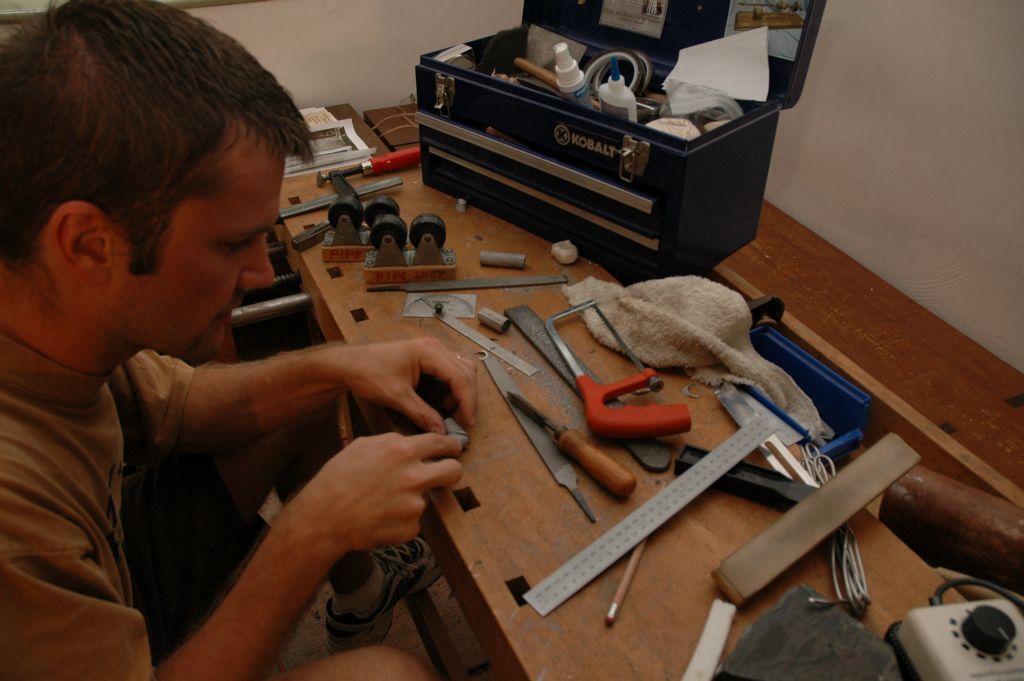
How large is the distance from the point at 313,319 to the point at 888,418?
3.62ft

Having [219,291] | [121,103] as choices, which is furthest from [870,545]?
[121,103]

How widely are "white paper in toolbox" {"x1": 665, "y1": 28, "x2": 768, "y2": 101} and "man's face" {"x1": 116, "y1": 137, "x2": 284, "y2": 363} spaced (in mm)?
846

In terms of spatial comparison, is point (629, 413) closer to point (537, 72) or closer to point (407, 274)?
point (407, 274)

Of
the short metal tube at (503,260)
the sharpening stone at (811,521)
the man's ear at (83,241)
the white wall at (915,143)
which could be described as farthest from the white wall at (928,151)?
the man's ear at (83,241)

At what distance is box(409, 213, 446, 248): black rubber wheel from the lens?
1.21 meters

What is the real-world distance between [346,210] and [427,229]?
→ 0.17m

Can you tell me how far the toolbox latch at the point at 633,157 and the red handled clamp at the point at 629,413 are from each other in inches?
13.2

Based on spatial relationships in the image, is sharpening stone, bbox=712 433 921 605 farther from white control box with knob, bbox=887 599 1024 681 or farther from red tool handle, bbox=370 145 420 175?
red tool handle, bbox=370 145 420 175

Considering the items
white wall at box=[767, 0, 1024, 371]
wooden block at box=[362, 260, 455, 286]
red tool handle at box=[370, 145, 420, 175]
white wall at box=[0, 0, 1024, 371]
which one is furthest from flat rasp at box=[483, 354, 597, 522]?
white wall at box=[0, 0, 1024, 371]

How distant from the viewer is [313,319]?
59.4 inches

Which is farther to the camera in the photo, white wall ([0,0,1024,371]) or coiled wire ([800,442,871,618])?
white wall ([0,0,1024,371])

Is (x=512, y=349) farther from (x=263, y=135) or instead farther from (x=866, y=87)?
(x=866, y=87)

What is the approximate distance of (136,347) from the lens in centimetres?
81

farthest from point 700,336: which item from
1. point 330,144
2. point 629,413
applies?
point 330,144
